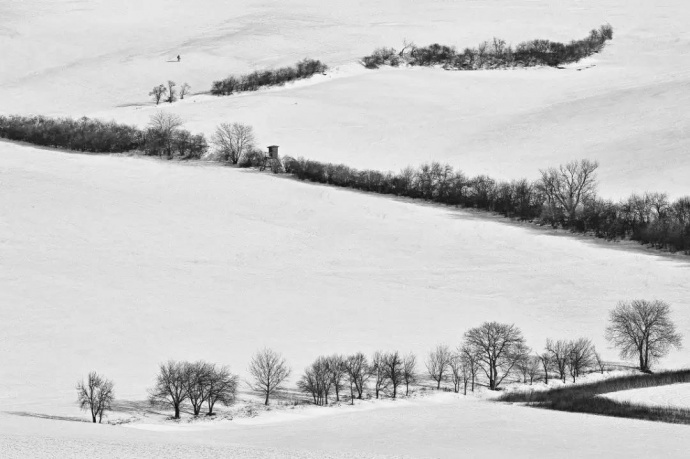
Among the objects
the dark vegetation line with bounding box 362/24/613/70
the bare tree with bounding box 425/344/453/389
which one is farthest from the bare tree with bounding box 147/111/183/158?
the bare tree with bounding box 425/344/453/389

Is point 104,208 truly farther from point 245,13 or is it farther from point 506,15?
point 506,15

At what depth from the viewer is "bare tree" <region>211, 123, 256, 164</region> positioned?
279ft

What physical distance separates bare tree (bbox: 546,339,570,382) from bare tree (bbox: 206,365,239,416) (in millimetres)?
14848

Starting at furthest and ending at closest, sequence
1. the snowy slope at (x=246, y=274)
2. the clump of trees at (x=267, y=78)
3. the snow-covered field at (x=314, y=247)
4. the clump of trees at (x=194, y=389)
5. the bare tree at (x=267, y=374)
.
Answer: the clump of trees at (x=267, y=78) < the snowy slope at (x=246, y=274) < the bare tree at (x=267, y=374) < the clump of trees at (x=194, y=389) < the snow-covered field at (x=314, y=247)

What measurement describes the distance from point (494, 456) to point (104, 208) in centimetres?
4446

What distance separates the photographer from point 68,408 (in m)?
41.8

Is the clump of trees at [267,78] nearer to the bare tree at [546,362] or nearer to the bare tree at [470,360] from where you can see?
the bare tree at [546,362]

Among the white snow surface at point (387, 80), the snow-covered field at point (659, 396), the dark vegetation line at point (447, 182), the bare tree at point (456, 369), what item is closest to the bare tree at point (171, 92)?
the white snow surface at point (387, 80)

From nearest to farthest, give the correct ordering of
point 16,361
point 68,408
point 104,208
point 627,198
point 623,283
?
1. point 68,408
2. point 16,361
3. point 623,283
4. point 104,208
5. point 627,198

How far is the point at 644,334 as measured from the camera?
175 feet

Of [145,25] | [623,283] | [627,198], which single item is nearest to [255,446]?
[623,283]

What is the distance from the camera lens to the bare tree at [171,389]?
41.9 metres

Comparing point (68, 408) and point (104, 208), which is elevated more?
point (104, 208)

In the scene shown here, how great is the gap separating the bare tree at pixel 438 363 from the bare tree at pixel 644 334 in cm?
873
